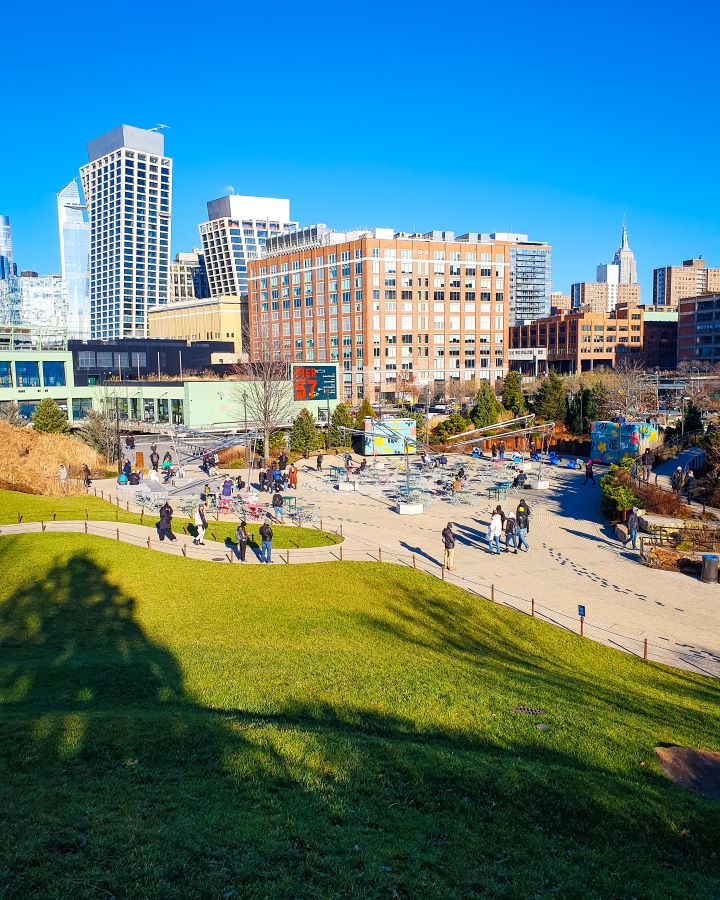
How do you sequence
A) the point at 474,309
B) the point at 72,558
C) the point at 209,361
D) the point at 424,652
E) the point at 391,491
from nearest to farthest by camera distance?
the point at 424,652
the point at 72,558
the point at 391,491
the point at 209,361
the point at 474,309

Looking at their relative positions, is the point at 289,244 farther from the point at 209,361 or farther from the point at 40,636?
the point at 40,636

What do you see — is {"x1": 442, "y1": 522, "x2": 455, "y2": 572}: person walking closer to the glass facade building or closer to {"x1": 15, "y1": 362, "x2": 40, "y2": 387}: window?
{"x1": 15, "y1": 362, "x2": 40, "y2": 387}: window

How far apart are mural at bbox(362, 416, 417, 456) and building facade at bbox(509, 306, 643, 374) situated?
299 ft

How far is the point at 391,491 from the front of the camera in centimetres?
3478

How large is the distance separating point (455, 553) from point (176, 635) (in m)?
11.0

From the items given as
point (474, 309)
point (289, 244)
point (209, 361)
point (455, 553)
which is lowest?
point (455, 553)

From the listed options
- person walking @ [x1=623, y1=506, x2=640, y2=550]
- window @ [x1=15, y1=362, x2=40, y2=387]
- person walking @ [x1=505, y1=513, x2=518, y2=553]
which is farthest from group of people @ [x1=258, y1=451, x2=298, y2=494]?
window @ [x1=15, y1=362, x2=40, y2=387]

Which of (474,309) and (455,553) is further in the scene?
(474,309)

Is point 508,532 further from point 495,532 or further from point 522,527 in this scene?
point 522,527

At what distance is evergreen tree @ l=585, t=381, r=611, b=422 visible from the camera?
53812 millimetres

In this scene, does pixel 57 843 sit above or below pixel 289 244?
Result: below

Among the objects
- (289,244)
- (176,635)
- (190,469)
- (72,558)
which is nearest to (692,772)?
(176,635)

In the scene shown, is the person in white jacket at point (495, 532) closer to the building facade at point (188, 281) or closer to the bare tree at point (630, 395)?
the bare tree at point (630, 395)

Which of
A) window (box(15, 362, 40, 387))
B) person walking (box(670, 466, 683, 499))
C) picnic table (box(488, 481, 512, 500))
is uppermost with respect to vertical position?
window (box(15, 362, 40, 387))
